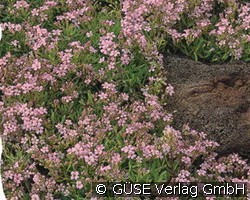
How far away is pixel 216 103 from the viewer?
5.61 meters

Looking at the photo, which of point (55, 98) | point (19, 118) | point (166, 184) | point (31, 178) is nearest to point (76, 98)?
point (55, 98)

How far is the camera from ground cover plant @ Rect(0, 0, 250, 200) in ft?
16.6

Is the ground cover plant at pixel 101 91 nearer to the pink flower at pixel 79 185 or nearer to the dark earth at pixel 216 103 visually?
the pink flower at pixel 79 185

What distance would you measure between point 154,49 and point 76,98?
2.81 ft

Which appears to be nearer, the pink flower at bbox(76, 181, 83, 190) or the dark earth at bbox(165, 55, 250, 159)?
the pink flower at bbox(76, 181, 83, 190)

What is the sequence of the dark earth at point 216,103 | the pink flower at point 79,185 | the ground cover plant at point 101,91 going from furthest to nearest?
1. the dark earth at point 216,103
2. the ground cover plant at point 101,91
3. the pink flower at point 79,185

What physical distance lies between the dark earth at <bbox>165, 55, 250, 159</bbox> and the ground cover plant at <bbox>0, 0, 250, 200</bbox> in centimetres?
→ 14

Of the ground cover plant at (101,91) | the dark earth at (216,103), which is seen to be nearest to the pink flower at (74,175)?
the ground cover plant at (101,91)

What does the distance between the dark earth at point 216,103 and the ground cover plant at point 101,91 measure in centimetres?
14

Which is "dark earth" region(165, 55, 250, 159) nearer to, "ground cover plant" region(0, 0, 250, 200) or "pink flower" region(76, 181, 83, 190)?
"ground cover plant" region(0, 0, 250, 200)

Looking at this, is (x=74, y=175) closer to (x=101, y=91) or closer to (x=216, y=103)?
(x=101, y=91)

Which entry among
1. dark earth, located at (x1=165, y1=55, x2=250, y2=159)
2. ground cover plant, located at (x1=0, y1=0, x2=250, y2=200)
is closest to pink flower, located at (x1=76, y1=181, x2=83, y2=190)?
ground cover plant, located at (x1=0, y1=0, x2=250, y2=200)

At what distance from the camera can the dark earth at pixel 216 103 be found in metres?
5.51

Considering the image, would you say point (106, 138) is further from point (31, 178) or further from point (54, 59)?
point (54, 59)
